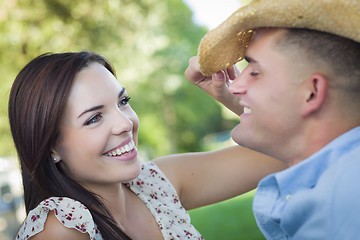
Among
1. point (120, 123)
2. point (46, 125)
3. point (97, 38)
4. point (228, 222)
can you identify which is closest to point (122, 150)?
point (120, 123)

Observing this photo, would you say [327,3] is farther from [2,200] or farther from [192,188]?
[2,200]

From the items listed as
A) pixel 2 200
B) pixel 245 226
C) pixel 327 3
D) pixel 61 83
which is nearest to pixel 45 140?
pixel 61 83

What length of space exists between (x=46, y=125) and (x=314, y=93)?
1.12 m

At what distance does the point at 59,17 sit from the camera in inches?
345

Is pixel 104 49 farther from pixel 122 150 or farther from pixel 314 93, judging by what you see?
pixel 314 93

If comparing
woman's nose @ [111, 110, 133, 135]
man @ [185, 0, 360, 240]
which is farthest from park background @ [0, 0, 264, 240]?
man @ [185, 0, 360, 240]

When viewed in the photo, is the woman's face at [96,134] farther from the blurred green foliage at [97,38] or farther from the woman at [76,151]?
the blurred green foliage at [97,38]

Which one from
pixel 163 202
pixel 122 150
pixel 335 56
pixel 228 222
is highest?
pixel 335 56

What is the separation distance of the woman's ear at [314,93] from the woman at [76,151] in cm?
84

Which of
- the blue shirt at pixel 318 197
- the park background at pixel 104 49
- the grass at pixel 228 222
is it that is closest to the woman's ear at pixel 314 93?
the blue shirt at pixel 318 197

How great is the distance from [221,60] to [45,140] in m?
0.84

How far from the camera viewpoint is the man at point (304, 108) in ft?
4.03

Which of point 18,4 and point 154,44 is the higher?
point 18,4

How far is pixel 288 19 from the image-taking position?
4.23 feet
